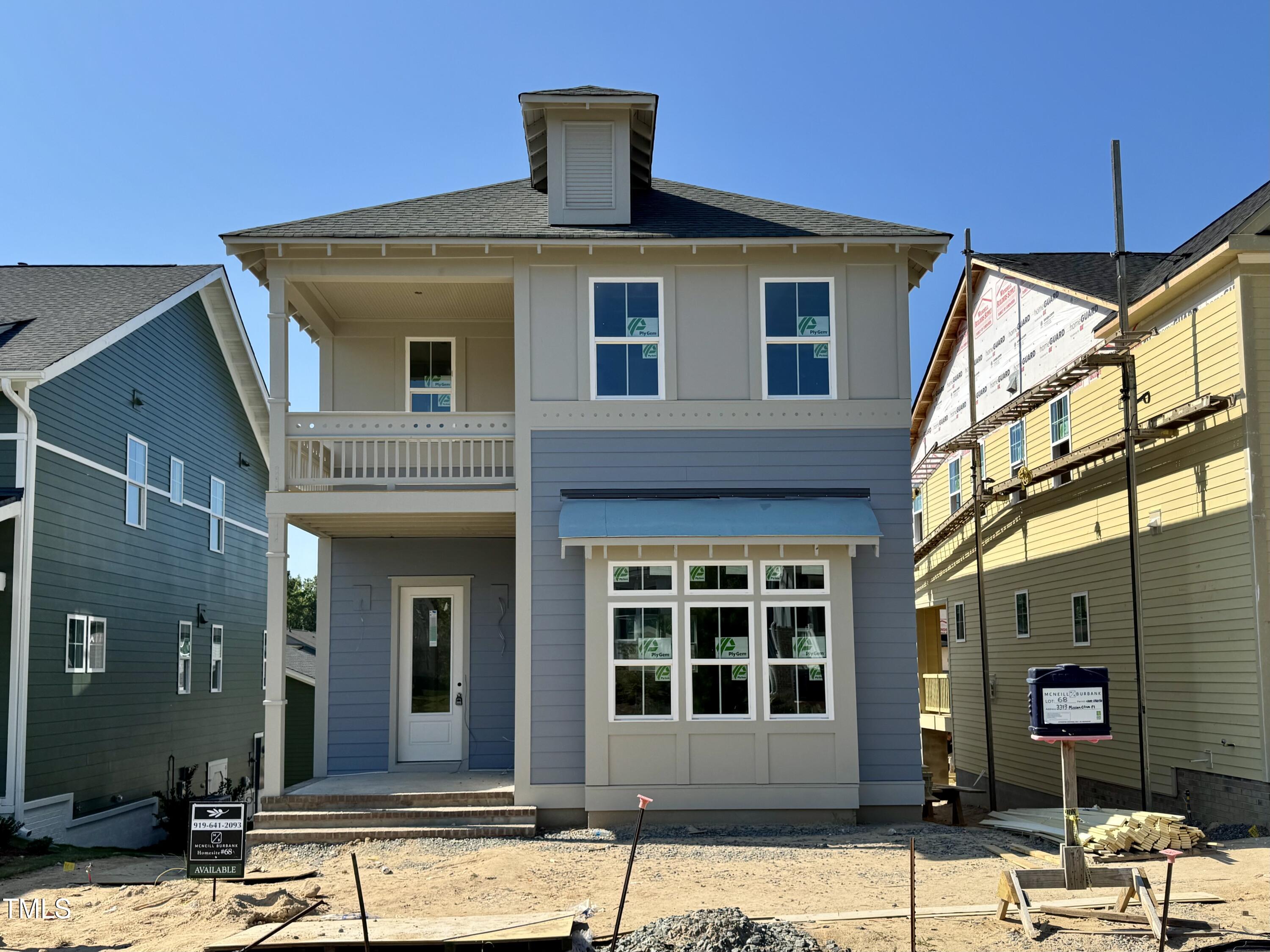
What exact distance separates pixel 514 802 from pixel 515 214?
727cm

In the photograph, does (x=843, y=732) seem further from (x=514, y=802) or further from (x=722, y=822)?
(x=514, y=802)

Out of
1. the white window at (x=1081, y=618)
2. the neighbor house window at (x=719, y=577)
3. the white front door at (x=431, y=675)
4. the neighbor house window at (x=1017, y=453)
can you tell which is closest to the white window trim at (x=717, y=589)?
the neighbor house window at (x=719, y=577)

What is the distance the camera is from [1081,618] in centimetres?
1764

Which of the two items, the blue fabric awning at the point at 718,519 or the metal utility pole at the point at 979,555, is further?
the metal utility pole at the point at 979,555

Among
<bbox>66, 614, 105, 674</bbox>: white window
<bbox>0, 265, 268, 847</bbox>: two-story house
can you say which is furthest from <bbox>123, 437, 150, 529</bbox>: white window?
<bbox>66, 614, 105, 674</bbox>: white window

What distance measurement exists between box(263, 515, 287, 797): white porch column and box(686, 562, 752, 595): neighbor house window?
4.62 m

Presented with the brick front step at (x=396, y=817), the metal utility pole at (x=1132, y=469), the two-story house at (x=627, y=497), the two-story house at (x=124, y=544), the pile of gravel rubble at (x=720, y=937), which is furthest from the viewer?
the two-story house at (x=124, y=544)

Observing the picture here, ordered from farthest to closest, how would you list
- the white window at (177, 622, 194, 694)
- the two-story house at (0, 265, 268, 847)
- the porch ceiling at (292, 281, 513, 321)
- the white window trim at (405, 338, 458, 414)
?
the white window at (177, 622, 194, 694), the white window trim at (405, 338, 458, 414), the two-story house at (0, 265, 268, 847), the porch ceiling at (292, 281, 513, 321)

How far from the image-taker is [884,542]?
1362 centimetres

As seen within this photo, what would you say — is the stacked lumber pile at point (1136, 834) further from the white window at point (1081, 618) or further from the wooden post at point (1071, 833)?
the white window at point (1081, 618)

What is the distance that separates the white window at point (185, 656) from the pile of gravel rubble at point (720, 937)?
14380 millimetres

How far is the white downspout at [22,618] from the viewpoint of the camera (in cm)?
1421

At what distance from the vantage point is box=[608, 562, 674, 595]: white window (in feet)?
43.6

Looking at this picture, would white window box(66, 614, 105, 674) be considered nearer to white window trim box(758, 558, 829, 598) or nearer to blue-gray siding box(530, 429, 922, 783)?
blue-gray siding box(530, 429, 922, 783)
